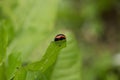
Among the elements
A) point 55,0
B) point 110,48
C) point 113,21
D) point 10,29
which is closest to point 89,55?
point 110,48

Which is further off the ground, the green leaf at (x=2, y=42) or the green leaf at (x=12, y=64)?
the green leaf at (x=2, y=42)

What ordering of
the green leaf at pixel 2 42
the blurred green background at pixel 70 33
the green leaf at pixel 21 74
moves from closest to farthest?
the green leaf at pixel 21 74
the green leaf at pixel 2 42
the blurred green background at pixel 70 33

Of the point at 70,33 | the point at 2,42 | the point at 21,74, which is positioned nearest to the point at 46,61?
the point at 21,74

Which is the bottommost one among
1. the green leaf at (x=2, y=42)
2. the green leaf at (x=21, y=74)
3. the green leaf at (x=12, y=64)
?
the green leaf at (x=21, y=74)

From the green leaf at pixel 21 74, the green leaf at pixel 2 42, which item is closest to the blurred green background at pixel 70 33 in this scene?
the green leaf at pixel 2 42

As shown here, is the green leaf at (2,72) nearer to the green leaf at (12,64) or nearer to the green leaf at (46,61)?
the green leaf at (12,64)

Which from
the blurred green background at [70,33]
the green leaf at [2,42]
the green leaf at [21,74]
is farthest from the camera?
the blurred green background at [70,33]

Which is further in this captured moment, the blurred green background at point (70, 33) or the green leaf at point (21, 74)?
the blurred green background at point (70, 33)

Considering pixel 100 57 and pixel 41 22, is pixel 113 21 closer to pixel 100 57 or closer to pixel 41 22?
pixel 100 57

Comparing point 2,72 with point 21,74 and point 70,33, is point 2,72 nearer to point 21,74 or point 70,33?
point 21,74
